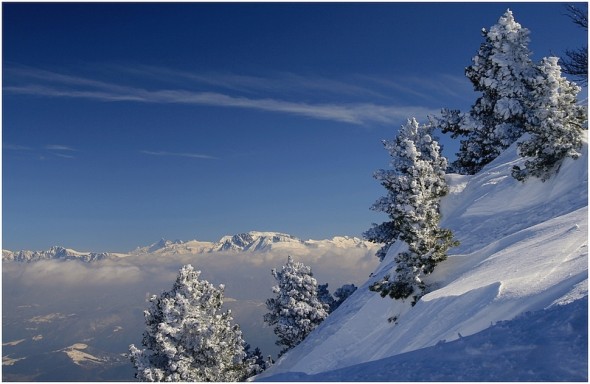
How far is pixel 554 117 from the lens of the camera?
23625 mm

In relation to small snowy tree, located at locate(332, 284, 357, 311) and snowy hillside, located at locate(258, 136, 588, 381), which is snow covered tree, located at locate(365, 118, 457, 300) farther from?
small snowy tree, located at locate(332, 284, 357, 311)

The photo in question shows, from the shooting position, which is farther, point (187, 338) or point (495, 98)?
point (495, 98)

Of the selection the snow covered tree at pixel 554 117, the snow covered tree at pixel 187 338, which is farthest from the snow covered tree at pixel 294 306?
the snow covered tree at pixel 554 117

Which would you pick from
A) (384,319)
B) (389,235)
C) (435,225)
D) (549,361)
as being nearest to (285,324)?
(389,235)

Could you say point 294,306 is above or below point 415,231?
below

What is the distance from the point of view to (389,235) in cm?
3812

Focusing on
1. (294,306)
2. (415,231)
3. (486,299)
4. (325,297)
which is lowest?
(325,297)

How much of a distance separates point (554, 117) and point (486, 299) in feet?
49.2

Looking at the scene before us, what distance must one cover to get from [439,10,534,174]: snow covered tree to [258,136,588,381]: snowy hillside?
121 inches

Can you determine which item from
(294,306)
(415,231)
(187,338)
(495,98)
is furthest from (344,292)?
(415,231)

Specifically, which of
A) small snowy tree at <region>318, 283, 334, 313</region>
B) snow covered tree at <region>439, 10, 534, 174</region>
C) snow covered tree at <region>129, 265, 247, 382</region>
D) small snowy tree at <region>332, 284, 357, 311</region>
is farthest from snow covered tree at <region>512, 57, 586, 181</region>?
small snowy tree at <region>332, 284, 357, 311</region>

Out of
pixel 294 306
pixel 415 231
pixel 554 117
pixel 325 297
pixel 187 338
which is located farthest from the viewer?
pixel 325 297

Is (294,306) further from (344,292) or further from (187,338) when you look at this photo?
(187,338)

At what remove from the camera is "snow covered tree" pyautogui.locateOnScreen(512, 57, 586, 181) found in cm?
2352
